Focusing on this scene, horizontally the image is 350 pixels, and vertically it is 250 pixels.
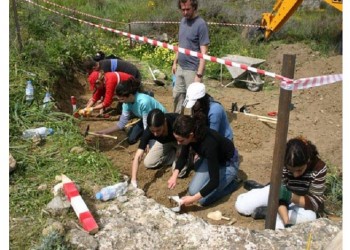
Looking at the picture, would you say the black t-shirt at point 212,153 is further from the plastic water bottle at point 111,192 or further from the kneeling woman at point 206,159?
the plastic water bottle at point 111,192

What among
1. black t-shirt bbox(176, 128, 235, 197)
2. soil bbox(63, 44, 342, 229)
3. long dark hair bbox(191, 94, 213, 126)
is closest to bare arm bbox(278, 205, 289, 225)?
soil bbox(63, 44, 342, 229)

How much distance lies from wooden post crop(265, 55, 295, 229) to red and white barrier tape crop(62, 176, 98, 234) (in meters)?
1.42

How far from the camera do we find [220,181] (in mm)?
4125

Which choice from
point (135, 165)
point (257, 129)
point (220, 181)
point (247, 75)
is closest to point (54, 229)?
point (135, 165)

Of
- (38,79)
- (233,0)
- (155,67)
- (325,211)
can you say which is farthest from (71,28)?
(233,0)

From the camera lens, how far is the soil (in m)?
4.35

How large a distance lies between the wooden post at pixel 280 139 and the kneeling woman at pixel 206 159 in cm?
66

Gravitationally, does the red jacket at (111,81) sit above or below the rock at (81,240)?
above

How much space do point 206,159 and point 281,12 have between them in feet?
20.0

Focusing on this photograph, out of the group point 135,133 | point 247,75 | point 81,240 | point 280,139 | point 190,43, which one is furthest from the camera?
point 247,75

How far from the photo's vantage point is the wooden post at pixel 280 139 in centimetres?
286

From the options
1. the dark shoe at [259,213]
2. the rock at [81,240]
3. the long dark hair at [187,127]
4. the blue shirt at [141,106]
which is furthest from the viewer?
the blue shirt at [141,106]

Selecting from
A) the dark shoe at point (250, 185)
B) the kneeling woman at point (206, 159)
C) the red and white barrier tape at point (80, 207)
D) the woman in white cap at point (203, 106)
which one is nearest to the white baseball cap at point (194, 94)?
the woman in white cap at point (203, 106)

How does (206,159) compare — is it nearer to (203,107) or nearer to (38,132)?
(203,107)
